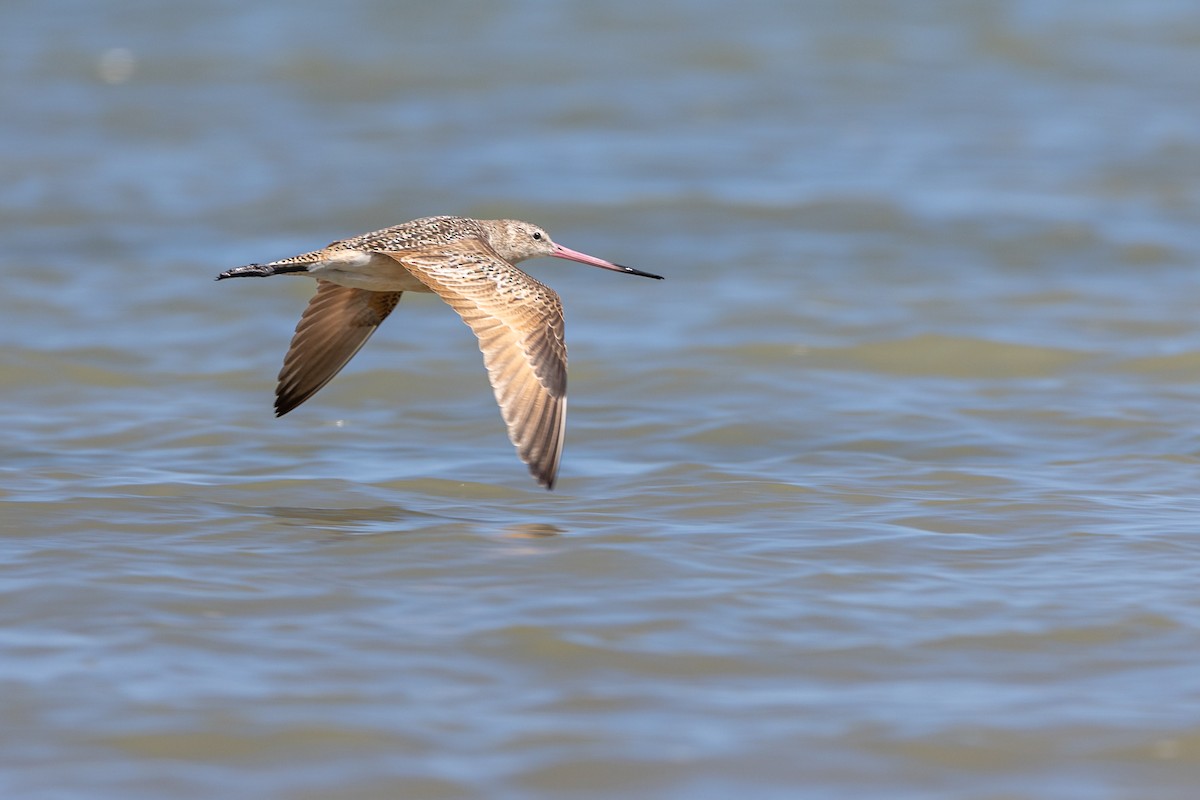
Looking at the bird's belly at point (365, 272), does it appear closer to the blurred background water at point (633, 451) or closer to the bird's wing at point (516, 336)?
the bird's wing at point (516, 336)

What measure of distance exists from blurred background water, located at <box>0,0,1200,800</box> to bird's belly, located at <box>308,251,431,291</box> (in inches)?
26.3

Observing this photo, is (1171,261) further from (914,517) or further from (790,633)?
(790,633)

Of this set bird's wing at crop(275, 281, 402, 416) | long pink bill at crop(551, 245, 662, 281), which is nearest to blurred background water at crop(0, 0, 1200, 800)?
bird's wing at crop(275, 281, 402, 416)

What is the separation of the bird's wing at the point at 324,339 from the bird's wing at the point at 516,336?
643mm

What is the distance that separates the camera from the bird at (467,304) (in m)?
5.31

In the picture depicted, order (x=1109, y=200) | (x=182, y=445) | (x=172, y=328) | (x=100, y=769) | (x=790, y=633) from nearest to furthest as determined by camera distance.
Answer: (x=100, y=769) < (x=790, y=633) < (x=182, y=445) < (x=172, y=328) < (x=1109, y=200)

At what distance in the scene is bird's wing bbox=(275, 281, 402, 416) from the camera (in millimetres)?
6527

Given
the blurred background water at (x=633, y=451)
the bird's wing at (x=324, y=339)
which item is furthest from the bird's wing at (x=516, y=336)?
the bird's wing at (x=324, y=339)

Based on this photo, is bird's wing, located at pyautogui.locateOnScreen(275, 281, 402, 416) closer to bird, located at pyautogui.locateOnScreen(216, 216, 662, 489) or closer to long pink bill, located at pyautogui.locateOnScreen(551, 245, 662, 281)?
bird, located at pyautogui.locateOnScreen(216, 216, 662, 489)

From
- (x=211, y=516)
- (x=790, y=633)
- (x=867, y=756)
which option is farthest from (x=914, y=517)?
(x=211, y=516)

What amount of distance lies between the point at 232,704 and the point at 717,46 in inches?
509

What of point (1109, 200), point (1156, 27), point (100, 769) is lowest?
point (100, 769)

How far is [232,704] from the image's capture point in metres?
3.98

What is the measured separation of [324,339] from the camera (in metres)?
6.55
